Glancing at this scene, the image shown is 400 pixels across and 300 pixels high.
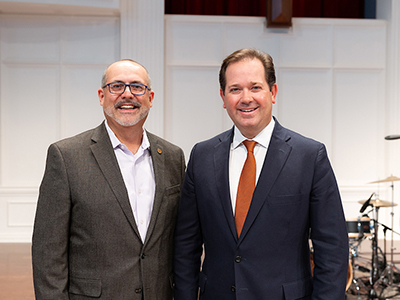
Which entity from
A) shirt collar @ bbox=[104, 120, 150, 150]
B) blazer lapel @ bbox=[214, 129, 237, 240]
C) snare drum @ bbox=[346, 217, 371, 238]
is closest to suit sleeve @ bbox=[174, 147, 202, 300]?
blazer lapel @ bbox=[214, 129, 237, 240]

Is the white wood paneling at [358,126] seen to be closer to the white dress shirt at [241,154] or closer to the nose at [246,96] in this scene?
the white dress shirt at [241,154]

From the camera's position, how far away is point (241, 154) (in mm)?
1842

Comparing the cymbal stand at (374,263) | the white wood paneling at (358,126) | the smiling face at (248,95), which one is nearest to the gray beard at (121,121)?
the smiling face at (248,95)

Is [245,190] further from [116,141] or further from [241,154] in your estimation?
[116,141]

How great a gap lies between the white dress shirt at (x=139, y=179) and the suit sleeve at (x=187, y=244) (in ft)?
0.53

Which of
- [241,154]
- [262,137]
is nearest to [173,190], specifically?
[241,154]

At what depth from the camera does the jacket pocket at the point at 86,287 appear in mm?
1776

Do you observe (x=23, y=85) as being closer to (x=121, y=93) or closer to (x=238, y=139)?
(x=121, y=93)

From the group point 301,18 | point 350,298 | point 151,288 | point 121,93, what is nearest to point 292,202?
point 151,288

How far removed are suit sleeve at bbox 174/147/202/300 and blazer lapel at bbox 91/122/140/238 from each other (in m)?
0.22

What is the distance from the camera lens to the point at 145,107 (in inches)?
78.8

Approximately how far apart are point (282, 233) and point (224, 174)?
0.36 metres

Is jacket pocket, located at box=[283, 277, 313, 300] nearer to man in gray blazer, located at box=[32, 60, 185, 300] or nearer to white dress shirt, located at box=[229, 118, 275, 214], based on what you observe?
white dress shirt, located at box=[229, 118, 275, 214]

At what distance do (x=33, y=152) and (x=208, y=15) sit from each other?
344 cm
